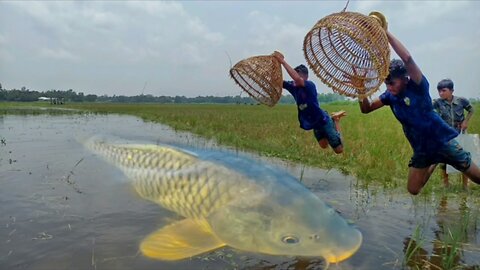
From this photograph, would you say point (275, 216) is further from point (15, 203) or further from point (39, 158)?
point (39, 158)

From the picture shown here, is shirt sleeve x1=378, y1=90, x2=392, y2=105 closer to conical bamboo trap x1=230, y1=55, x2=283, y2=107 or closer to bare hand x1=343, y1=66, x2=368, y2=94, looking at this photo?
bare hand x1=343, y1=66, x2=368, y2=94

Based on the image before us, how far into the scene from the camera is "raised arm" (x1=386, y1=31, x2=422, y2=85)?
3826 millimetres

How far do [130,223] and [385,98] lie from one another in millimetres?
2934

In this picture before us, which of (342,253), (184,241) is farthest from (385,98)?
(184,241)

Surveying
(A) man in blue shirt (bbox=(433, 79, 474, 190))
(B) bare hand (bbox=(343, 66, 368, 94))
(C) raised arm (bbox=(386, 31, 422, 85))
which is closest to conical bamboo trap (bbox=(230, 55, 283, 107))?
(B) bare hand (bbox=(343, 66, 368, 94))

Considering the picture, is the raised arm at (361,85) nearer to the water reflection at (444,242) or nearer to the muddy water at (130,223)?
the muddy water at (130,223)

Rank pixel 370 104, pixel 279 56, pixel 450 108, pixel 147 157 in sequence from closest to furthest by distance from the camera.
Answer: pixel 147 157 → pixel 370 104 → pixel 279 56 → pixel 450 108

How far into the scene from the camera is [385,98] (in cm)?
441

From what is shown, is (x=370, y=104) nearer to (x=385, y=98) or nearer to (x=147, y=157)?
(x=385, y=98)

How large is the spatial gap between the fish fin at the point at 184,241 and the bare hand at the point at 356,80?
105 inches

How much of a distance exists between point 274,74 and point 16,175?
4.13 metres

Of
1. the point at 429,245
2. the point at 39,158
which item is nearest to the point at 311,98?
the point at 429,245

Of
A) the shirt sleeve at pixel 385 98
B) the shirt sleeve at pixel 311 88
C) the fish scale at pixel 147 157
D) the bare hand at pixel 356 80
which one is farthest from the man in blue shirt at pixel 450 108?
the fish scale at pixel 147 157

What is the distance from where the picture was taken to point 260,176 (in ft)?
6.81
